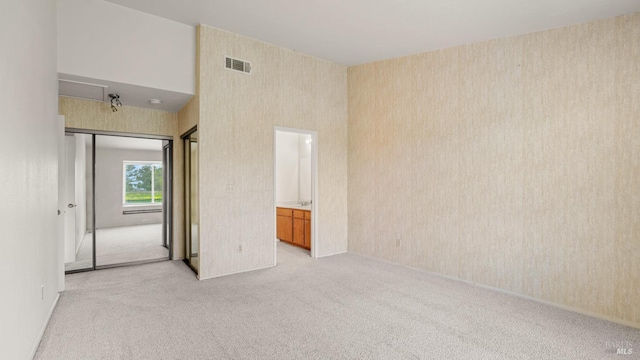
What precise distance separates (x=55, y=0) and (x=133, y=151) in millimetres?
2494

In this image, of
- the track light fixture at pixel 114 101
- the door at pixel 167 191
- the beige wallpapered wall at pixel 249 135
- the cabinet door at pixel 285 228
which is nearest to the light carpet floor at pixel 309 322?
the beige wallpapered wall at pixel 249 135

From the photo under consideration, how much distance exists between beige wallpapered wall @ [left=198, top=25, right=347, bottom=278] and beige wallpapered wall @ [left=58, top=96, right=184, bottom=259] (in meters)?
1.37

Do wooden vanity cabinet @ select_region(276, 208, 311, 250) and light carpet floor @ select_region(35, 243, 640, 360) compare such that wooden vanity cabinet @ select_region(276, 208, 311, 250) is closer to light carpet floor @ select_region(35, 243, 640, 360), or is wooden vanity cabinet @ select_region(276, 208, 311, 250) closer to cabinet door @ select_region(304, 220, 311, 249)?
cabinet door @ select_region(304, 220, 311, 249)

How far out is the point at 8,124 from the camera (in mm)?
1786

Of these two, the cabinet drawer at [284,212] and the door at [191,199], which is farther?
the cabinet drawer at [284,212]

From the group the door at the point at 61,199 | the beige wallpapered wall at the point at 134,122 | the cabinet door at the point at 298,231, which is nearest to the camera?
the door at the point at 61,199

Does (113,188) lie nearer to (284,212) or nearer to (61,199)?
(61,199)

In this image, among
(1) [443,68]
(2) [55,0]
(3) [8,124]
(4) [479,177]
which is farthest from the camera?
(1) [443,68]

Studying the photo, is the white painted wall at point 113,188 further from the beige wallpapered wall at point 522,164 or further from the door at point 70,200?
the beige wallpapered wall at point 522,164

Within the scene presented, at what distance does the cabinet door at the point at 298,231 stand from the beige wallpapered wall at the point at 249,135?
2.31ft

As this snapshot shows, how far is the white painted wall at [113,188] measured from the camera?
4.81 metres

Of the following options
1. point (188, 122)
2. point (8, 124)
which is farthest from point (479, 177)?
point (8, 124)

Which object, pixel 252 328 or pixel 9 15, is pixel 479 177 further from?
pixel 9 15

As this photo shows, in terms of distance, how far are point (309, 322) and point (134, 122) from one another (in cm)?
408
